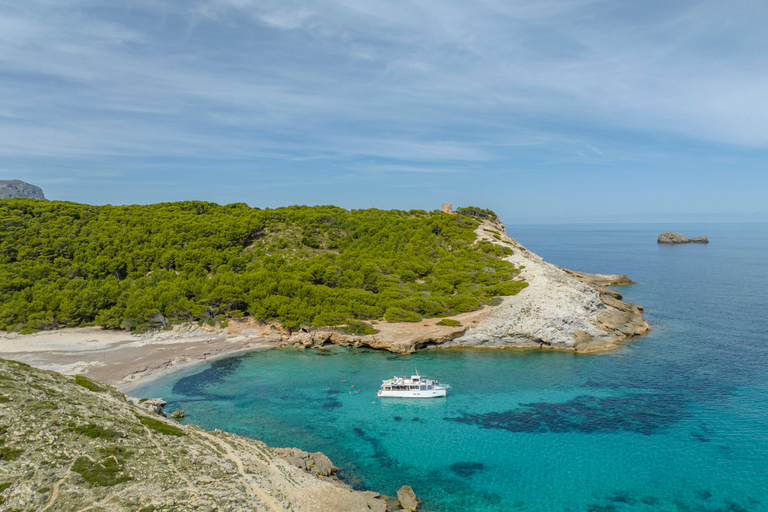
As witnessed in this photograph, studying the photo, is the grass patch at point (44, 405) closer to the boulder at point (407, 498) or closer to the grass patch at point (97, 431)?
the grass patch at point (97, 431)

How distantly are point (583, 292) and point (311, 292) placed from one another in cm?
3606

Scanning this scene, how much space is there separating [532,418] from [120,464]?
25.8 meters

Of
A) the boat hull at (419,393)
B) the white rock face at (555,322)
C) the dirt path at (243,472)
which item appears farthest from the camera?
the white rock face at (555,322)

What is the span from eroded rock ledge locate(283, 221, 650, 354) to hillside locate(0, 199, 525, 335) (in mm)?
2335

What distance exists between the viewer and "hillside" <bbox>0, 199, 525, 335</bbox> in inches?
2016

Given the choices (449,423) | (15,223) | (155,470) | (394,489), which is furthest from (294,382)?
(15,223)

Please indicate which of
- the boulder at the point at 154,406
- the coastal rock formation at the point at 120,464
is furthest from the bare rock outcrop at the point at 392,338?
the coastal rock formation at the point at 120,464

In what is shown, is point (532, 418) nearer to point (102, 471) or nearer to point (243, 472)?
point (243, 472)

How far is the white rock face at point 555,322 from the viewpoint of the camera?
46.4 m

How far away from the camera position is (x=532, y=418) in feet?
98.5

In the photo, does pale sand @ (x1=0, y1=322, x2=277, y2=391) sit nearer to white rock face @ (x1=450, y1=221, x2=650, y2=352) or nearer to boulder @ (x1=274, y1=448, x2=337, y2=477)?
boulder @ (x1=274, y1=448, x2=337, y2=477)

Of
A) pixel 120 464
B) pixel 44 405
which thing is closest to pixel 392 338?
pixel 120 464

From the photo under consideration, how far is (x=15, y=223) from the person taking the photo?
67.8 m

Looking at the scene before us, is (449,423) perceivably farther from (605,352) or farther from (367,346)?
(605,352)
